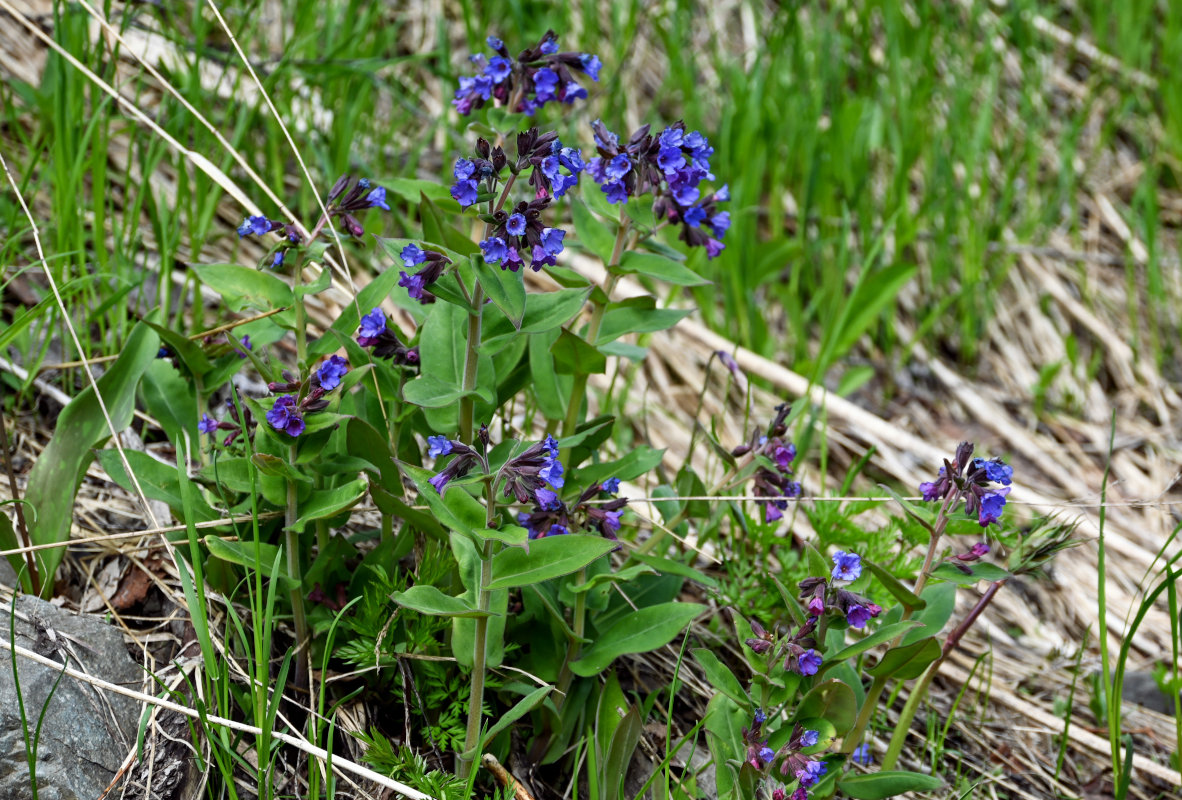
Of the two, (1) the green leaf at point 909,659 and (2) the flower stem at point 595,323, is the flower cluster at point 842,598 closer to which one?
(1) the green leaf at point 909,659

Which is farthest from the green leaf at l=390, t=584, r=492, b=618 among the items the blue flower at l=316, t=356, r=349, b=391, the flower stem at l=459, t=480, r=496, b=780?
the blue flower at l=316, t=356, r=349, b=391

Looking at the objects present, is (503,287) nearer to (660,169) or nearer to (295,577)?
(660,169)

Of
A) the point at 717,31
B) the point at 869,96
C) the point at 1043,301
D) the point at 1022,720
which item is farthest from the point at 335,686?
the point at 717,31

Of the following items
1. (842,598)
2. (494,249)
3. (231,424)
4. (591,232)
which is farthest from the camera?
(591,232)

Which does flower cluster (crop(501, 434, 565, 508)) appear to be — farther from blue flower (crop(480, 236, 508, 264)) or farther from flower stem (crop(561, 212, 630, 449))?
flower stem (crop(561, 212, 630, 449))

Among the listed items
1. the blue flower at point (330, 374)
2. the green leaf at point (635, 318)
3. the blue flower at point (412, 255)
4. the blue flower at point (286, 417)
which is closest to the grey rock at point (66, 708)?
the blue flower at point (286, 417)

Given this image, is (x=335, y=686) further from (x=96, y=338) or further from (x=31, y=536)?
(x=96, y=338)

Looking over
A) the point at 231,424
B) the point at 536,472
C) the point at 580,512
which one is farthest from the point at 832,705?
the point at 231,424
